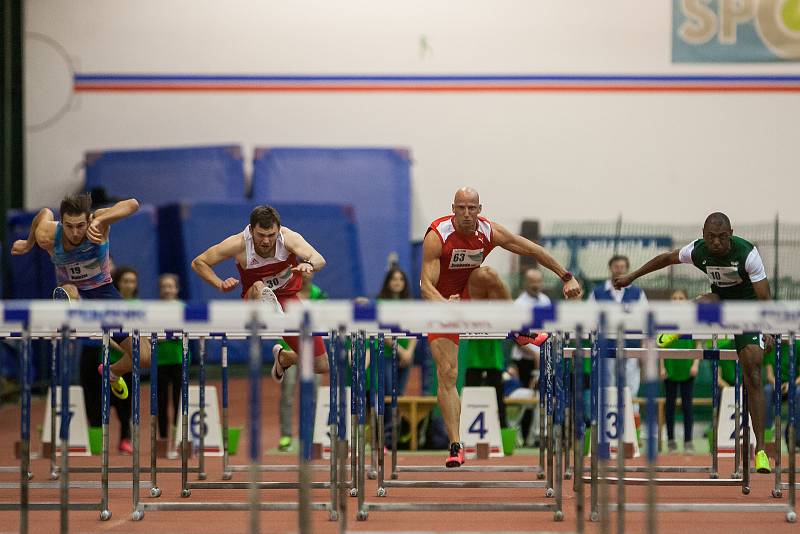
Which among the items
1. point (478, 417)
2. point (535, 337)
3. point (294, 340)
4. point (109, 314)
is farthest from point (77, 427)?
point (109, 314)

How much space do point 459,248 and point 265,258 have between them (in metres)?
1.47

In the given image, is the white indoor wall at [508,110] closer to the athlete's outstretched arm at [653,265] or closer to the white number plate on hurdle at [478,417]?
the white number plate on hurdle at [478,417]

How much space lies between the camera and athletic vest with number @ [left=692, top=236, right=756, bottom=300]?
7949 millimetres

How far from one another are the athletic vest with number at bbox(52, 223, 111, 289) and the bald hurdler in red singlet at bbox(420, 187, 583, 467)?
249cm

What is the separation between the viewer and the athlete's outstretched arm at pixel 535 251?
7.71 m

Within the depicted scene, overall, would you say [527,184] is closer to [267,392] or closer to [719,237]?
[267,392]

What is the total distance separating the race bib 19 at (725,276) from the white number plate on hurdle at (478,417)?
2979mm

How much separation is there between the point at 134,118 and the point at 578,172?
749 centimetres

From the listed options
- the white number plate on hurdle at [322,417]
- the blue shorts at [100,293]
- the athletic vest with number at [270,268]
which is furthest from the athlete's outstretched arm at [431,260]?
the white number plate on hurdle at [322,417]

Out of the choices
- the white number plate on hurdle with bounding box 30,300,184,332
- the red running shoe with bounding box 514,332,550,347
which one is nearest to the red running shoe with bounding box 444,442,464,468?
the red running shoe with bounding box 514,332,550,347

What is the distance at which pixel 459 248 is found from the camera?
315 inches

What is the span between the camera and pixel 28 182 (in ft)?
59.5

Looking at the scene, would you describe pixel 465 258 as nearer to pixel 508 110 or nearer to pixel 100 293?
pixel 100 293

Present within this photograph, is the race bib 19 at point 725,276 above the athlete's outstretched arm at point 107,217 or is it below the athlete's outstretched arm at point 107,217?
below
